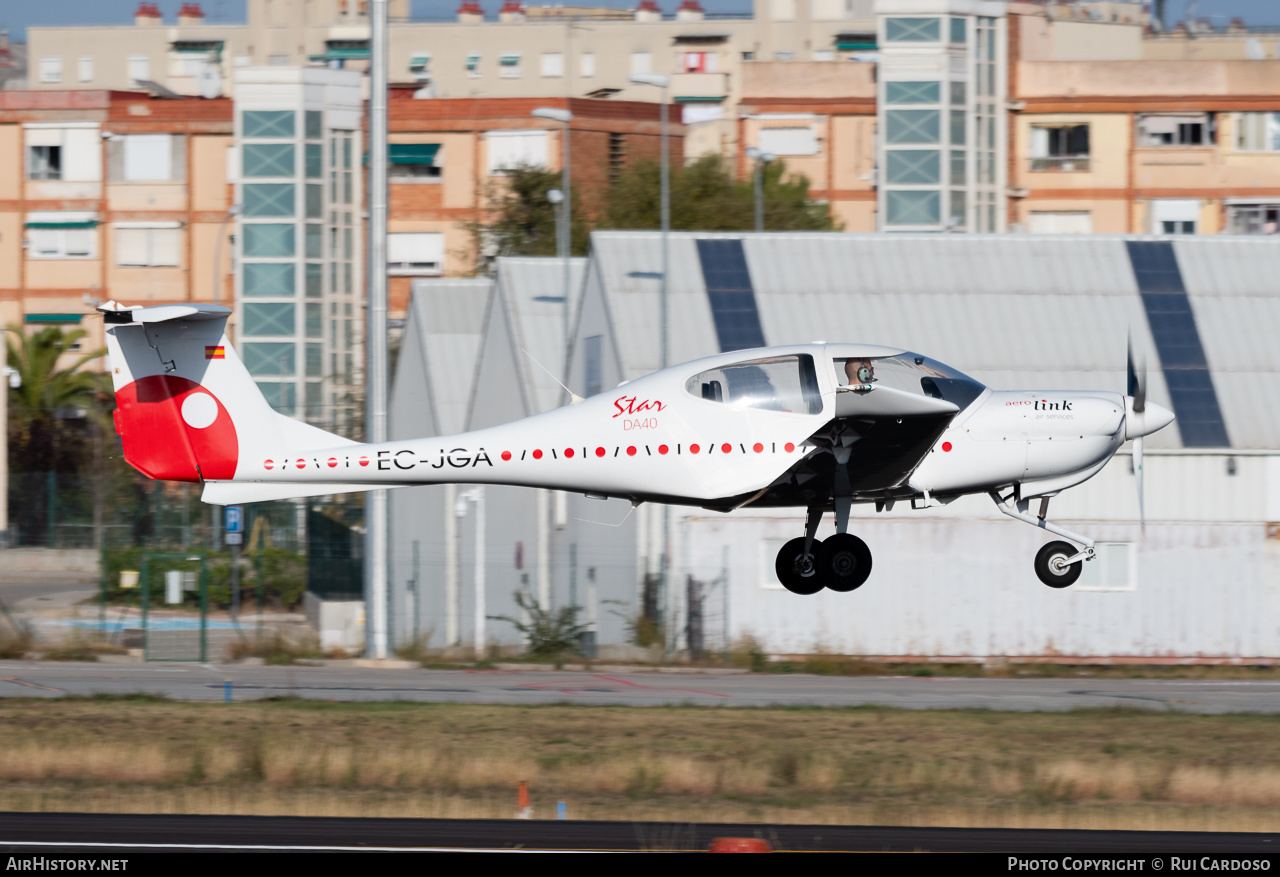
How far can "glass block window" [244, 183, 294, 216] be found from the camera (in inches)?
3024

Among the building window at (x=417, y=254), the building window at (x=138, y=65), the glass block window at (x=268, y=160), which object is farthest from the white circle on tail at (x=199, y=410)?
the building window at (x=138, y=65)

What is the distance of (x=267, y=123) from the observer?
76500 mm

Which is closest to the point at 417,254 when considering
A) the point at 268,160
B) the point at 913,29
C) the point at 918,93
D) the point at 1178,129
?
the point at 268,160

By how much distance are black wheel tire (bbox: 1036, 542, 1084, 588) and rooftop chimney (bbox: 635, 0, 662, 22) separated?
121758 mm

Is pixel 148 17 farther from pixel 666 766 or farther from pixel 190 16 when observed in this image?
pixel 666 766

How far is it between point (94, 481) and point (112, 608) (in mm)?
10353

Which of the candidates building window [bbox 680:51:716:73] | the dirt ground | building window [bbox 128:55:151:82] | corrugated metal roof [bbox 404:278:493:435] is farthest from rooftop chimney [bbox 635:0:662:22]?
the dirt ground

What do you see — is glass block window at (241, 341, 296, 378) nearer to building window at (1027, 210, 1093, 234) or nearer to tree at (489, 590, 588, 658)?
tree at (489, 590, 588, 658)

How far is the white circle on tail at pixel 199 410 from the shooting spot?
61.9ft

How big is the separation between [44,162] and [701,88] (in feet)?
157

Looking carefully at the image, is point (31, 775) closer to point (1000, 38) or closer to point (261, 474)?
point (261, 474)

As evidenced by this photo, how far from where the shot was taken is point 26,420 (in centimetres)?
6931

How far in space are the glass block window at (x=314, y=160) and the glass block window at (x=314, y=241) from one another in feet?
7.56
